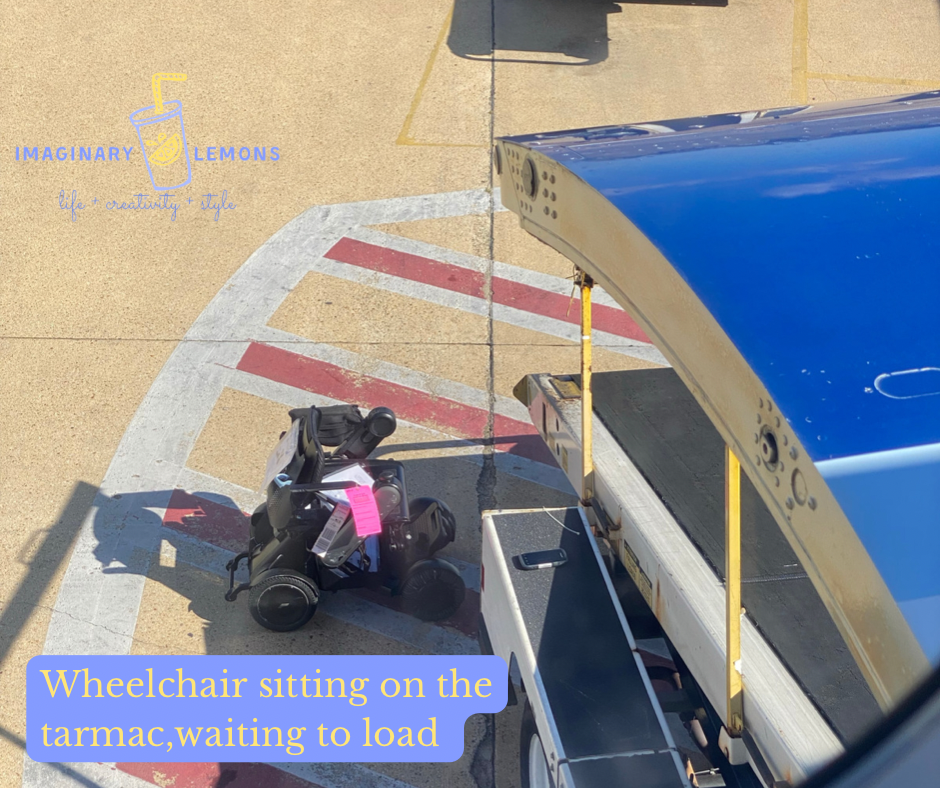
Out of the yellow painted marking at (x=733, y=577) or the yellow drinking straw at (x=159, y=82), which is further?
the yellow drinking straw at (x=159, y=82)

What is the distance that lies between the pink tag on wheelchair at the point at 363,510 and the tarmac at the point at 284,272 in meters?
0.92

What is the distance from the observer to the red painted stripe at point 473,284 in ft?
25.8

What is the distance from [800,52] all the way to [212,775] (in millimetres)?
10291

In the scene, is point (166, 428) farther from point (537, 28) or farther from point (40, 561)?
point (537, 28)

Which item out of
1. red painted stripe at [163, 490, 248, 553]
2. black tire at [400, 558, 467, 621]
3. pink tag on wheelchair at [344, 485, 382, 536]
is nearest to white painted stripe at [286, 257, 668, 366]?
red painted stripe at [163, 490, 248, 553]

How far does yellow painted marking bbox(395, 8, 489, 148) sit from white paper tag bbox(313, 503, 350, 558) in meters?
5.86

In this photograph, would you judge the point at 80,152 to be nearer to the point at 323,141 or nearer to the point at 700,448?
the point at 323,141

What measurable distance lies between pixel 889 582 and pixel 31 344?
7.17 m

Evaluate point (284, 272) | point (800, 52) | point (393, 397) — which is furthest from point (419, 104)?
point (800, 52)

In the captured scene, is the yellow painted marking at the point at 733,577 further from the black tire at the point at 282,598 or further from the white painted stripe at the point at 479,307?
the white painted stripe at the point at 479,307

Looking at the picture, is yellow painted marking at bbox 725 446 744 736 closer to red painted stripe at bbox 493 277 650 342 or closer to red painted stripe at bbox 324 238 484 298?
red painted stripe at bbox 493 277 650 342

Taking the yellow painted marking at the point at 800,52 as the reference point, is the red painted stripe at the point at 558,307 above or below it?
below

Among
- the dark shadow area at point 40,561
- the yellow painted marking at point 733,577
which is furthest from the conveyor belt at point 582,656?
the dark shadow area at point 40,561

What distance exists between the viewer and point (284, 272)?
27.2ft
